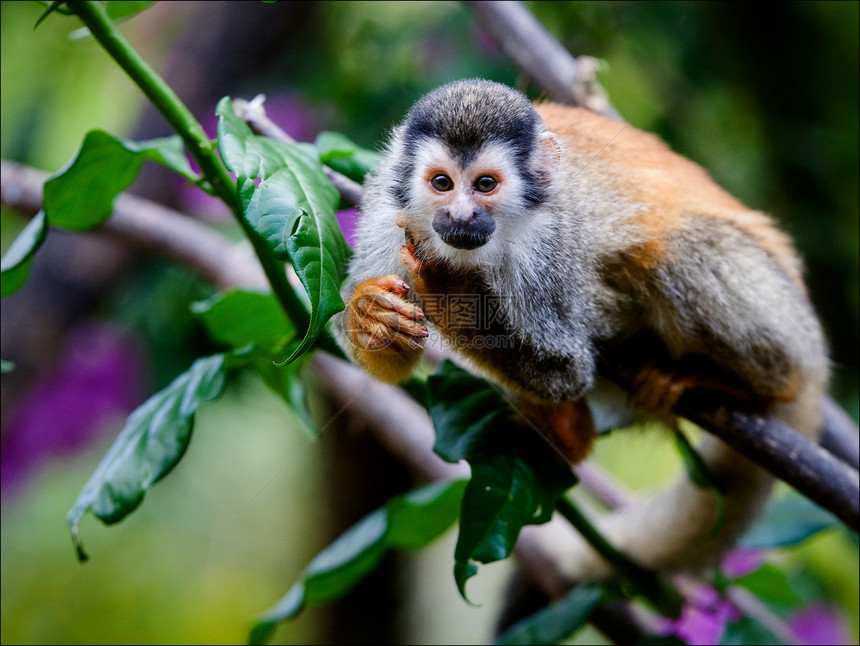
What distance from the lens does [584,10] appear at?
11.0 feet

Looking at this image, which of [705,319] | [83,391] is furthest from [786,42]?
[83,391]

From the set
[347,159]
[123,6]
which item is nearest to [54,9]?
[123,6]

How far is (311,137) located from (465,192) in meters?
2.21

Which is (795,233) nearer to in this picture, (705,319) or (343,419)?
(705,319)

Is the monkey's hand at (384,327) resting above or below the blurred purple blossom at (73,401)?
above

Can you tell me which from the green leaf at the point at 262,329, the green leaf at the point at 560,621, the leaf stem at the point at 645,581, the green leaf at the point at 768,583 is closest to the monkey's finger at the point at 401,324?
the green leaf at the point at 262,329

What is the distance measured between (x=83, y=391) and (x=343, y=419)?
1.18 meters

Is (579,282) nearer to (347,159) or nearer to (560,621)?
(347,159)

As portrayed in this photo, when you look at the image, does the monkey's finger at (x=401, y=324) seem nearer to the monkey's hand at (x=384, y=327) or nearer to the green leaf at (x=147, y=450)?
the monkey's hand at (x=384, y=327)

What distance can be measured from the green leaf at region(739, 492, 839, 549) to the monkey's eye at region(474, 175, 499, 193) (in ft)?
4.36

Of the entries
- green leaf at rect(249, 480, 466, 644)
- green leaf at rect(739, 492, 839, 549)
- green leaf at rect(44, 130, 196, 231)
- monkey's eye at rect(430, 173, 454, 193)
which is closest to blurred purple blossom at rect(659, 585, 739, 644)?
green leaf at rect(739, 492, 839, 549)

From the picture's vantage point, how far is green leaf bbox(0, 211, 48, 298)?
1562mm

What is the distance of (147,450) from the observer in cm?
151

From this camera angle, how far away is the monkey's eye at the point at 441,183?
1.42m
